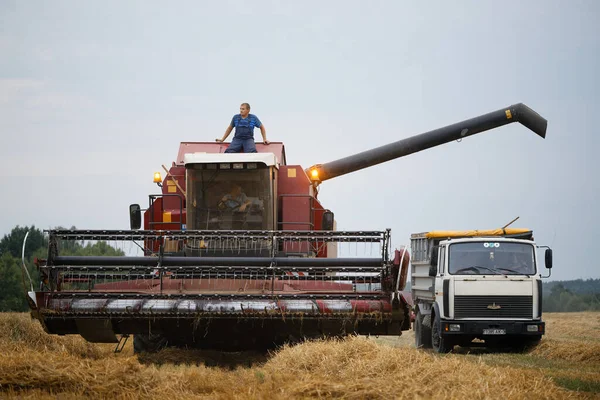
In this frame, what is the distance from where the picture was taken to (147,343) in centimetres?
1294

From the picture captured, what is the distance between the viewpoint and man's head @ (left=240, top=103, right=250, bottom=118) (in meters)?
15.1

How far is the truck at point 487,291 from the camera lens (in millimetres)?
16703

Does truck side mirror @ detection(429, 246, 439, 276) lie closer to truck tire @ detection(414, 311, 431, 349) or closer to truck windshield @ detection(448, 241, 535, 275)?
truck windshield @ detection(448, 241, 535, 275)

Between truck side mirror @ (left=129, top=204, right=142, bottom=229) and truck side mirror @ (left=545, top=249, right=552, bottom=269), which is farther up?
truck side mirror @ (left=129, top=204, right=142, bottom=229)

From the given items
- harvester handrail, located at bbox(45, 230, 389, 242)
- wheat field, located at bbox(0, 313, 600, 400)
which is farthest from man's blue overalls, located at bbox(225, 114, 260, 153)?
wheat field, located at bbox(0, 313, 600, 400)

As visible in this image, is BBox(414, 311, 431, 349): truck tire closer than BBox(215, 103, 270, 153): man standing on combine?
No

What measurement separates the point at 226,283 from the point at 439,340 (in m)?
6.37

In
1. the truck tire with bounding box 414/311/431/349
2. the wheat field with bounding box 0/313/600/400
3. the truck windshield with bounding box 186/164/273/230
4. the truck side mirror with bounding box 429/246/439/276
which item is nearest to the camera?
the wheat field with bounding box 0/313/600/400

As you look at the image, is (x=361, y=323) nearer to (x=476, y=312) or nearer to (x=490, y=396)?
(x=490, y=396)

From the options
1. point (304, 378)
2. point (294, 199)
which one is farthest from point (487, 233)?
point (304, 378)

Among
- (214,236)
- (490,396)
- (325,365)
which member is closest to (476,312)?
(214,236)

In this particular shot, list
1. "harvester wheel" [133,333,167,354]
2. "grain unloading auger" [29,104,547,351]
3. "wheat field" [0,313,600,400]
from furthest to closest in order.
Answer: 1. "harvester wheel" [133,333,167,354]
2. "grain unloading auger" [29,104,547,351]
3. "wheat field" [0,313,600,400]

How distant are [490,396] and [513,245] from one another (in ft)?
31.7

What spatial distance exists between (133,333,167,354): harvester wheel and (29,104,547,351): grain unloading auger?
0.02m
